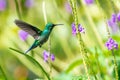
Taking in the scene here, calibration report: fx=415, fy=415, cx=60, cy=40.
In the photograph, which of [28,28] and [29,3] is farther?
[29,3]

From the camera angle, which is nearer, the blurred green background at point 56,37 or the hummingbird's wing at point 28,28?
the hummingbird's wing at point 28,28

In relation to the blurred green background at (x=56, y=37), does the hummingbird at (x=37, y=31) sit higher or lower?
higher

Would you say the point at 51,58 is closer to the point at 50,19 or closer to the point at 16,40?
the point at 16,40

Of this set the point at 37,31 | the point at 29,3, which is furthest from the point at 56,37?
the point at 37,31

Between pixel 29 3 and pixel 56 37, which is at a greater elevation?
pixel 29 3

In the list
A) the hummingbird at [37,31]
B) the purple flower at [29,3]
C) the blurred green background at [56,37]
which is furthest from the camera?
the purple flower at [29,3]

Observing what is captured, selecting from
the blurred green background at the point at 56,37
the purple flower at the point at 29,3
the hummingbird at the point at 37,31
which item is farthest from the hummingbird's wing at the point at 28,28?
the purple flower at the point at 29,3

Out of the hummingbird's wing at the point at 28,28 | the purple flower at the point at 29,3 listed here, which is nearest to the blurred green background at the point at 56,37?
the purple flower at the point at 29,3

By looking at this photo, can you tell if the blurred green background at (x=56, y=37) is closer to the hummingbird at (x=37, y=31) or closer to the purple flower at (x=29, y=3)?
the purple flower at (x=29, y=3)

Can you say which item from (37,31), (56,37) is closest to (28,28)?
(37,31)

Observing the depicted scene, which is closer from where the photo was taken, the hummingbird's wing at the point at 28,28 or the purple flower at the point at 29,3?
the hummingbird's wing at the point at 28,28

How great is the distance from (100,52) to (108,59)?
130 mm

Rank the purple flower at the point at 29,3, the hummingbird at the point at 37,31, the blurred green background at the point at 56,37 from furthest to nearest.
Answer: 1. the purple flower at the point at 29,3
2. the blurred green background at the point at 56,37
3. the hummingbird at the point at 37,31

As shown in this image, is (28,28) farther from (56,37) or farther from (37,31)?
(56,37)
